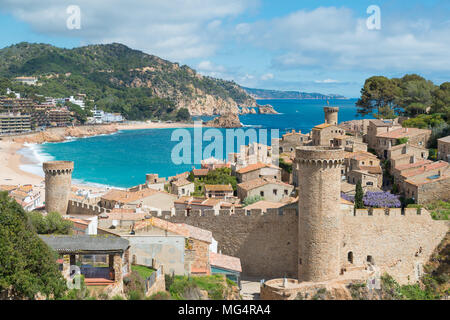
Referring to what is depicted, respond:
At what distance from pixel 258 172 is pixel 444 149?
1169cm

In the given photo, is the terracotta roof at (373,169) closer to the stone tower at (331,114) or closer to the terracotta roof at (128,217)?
the stone tower at (331,114)

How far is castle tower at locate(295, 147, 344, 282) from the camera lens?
1664 centimetres

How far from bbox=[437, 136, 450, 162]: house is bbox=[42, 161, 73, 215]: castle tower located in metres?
21.6

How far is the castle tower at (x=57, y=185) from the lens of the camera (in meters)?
20.6

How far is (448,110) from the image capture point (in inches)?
1470

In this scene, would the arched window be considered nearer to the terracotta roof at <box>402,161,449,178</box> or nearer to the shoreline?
the terracotta roof at <box>402,161,449,178</box>

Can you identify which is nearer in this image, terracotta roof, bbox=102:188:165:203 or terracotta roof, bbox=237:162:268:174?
terracotta roof, bbox=102:188:165:203

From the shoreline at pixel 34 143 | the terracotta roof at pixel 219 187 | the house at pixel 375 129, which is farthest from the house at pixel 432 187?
the shoreline at pixel 34 143

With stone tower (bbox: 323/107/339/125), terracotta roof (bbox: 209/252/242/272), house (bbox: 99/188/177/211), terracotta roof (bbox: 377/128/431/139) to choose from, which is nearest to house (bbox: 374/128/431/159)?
terracotta roof (bbox: 377/128/431/139)

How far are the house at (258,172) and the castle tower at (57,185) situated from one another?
52.8 ft

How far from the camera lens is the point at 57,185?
20.8 meters

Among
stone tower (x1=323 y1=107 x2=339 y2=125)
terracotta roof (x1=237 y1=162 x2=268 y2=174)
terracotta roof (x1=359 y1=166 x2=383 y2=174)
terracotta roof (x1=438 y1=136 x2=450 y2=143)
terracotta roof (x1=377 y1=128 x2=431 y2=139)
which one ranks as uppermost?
stone tower (x1=323 y1=107 x2=339 y2=125)

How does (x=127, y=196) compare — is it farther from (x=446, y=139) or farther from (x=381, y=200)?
(x=446, y=139)
